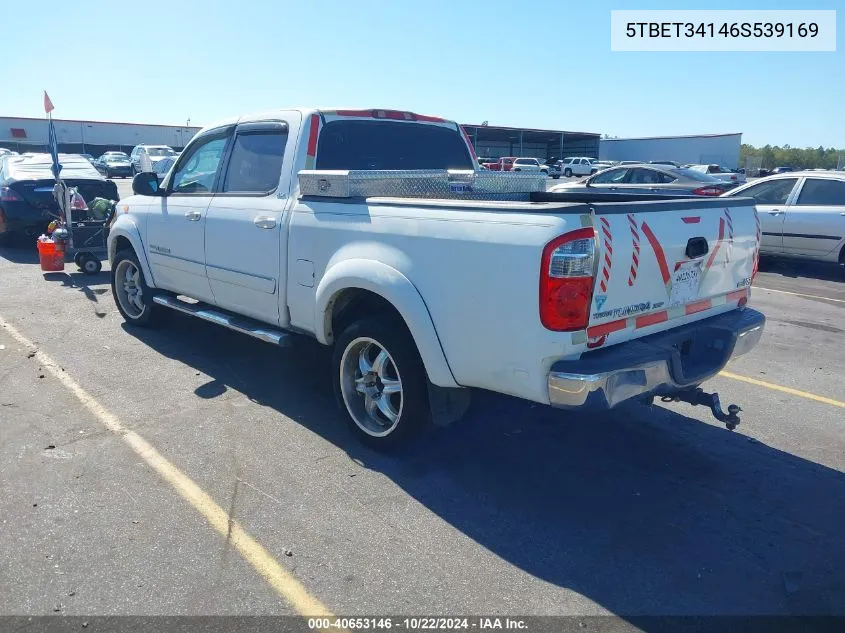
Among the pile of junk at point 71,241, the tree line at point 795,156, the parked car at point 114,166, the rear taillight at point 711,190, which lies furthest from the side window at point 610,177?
the tree line at point 795,156

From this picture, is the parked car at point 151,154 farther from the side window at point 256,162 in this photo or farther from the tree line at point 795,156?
the tree line at point 795,156

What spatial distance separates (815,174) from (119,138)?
178 feet

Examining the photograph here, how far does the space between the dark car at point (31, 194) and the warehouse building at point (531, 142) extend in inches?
1625

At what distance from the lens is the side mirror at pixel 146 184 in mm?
5938

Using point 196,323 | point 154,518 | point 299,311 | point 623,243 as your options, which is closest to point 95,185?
point 196,323

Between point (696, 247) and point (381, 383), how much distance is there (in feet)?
6.55

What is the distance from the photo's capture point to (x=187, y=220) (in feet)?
18.4

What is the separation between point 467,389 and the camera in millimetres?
3723

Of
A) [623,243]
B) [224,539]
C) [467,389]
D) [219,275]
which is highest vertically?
[623,243]

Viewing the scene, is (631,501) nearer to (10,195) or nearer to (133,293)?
(133,293)

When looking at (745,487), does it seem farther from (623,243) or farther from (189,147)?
(189,147)

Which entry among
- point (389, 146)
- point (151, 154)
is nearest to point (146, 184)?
point (389, 146)

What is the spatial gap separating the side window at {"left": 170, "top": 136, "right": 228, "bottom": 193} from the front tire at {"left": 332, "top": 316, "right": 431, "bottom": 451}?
7.32ft

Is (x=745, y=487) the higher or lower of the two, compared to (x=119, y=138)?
lower
